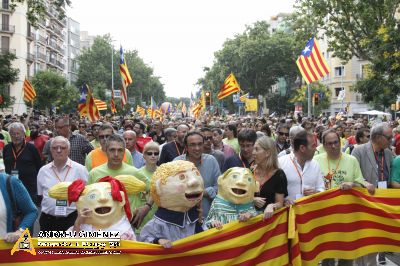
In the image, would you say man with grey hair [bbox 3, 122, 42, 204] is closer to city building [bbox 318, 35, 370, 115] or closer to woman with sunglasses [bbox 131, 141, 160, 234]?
woman with sunglasses [bbox 131, 141, 160, 234]

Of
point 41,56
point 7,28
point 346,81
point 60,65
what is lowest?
point 346,81

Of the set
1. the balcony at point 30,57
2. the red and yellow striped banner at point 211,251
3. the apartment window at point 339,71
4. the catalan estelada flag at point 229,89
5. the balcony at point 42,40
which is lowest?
the red and yellow striped banner at point 211,251

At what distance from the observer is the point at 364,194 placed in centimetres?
546

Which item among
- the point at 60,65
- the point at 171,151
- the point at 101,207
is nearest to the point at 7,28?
the point at 60,65

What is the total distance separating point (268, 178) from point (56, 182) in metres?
2.28

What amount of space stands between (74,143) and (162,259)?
527cm

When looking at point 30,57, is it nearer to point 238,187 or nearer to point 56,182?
point 56,182

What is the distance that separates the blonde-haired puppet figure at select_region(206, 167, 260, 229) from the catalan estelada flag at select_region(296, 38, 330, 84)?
13782mm

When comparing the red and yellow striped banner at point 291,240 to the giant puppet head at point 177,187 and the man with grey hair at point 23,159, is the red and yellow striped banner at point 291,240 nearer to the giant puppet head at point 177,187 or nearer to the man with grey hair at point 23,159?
the giant puppet head at point 177,187

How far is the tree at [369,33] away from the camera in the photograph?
694 inches

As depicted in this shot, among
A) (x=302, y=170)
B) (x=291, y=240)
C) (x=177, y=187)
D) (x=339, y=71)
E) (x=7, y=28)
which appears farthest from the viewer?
(x=339, y=71)

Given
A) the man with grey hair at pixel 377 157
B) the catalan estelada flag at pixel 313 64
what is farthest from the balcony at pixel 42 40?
the man with grey hair at pixel 377 157

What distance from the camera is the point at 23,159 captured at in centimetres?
788

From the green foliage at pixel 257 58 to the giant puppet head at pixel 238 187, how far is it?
50.1m
